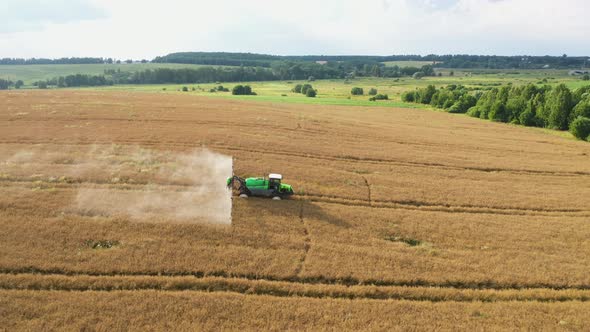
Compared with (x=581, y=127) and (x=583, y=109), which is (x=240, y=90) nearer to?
(x=583, y=109)

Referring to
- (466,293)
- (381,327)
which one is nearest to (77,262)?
(381,327)

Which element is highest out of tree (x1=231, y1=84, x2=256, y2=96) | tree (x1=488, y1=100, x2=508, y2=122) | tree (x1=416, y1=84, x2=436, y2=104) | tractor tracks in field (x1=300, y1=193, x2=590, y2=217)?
tree (x1=231, y1=84, x2=256, y2=96)

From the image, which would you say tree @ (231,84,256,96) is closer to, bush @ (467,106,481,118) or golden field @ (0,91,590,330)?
bush @ (467,106,481,118)

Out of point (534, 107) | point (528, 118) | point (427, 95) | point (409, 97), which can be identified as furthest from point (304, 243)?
point (409, 97)

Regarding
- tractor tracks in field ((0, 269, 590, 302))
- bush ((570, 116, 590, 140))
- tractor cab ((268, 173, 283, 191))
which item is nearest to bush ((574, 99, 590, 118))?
bush ((570, 116, 590, 140))

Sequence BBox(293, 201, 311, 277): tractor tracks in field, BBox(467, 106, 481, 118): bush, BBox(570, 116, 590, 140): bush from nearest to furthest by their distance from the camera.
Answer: BBox(293, 201, 311, 277): tractor tracks in field
BBox(570, 116, 590, 140): bush
BBox(467, 106, 481, 118): bush

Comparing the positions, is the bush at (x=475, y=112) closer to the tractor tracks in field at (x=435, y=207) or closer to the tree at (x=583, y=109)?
the tree at (x=583, y=109)

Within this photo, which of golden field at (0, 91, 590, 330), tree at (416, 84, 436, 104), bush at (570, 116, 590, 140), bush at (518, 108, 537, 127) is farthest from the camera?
tree at (416, 84, 436, 104)

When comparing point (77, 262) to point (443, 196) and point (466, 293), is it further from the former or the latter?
point (443, 196)
